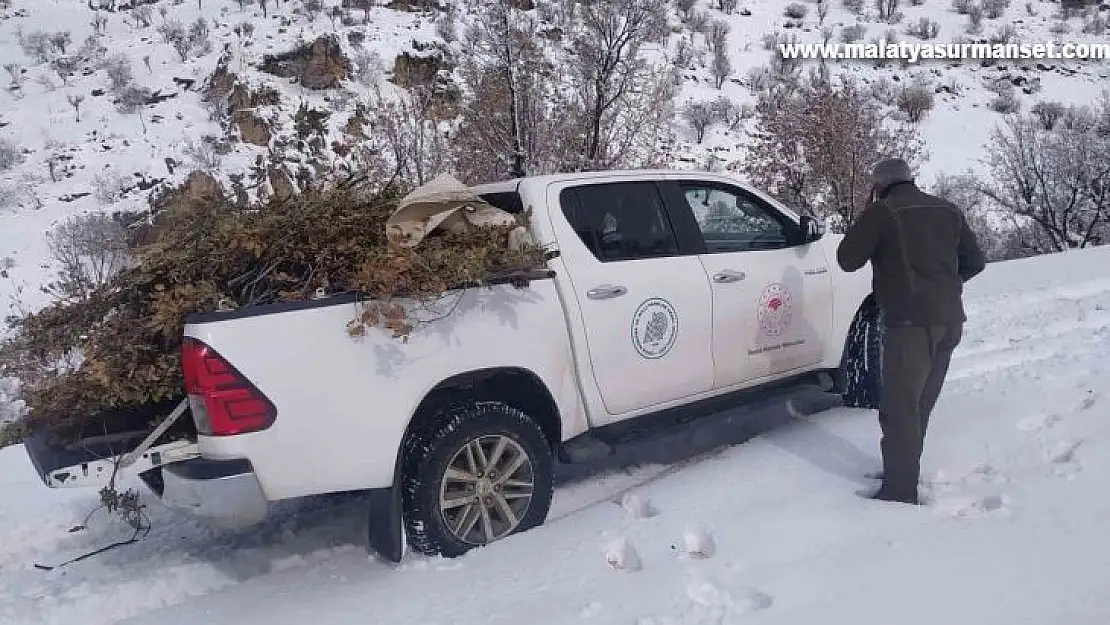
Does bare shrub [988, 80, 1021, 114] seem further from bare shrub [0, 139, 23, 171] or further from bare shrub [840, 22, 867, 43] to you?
bare shrub [0, 139, 23, 171]

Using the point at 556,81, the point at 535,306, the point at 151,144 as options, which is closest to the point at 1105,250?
the point at 556,81

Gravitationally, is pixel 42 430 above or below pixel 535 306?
below

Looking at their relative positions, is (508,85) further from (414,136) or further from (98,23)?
(98,23)

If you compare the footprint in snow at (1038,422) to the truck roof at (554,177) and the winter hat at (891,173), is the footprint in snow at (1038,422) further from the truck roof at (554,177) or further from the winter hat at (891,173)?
the truck roof at (554,177)

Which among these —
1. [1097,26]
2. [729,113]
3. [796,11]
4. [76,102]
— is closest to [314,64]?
[76,102]

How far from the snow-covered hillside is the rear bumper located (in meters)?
16.9

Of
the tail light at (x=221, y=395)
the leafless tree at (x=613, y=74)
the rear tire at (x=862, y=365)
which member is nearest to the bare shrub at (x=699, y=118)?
the leafless tree at (x=613, y=74)

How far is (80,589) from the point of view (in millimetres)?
3963

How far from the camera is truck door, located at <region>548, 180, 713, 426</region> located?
425 centimetres

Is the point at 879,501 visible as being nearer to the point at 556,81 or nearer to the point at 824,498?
the point at 824,498

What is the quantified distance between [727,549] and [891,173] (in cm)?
192

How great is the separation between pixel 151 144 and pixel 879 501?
2977cm

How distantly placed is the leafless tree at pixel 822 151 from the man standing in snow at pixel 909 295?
599 inches

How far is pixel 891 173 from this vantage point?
3908 mm
